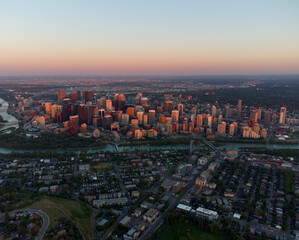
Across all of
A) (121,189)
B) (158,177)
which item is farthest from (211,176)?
(121,189)

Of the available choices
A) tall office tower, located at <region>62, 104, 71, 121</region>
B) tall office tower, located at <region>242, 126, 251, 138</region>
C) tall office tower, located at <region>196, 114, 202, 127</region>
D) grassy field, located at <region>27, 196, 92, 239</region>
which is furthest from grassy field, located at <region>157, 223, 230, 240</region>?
tall office tower, located at <region>62, 104, 71, 121</region>

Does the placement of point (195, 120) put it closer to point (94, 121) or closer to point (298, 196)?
point (94, 121)

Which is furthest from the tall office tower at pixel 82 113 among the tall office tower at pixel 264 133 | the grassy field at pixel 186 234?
the grassy field at pixel 186 234

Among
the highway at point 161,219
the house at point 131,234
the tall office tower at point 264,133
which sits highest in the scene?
the tall office tower at point 264,133

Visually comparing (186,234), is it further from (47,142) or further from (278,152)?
(47,142)

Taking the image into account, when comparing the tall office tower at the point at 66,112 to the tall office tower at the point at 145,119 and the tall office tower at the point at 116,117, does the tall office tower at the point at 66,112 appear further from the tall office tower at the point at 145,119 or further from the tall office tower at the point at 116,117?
the tall office tower at the point at 145,119

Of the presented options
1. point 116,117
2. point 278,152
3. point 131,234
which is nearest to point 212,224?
point 131,234
